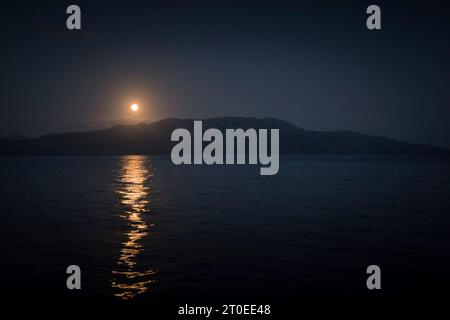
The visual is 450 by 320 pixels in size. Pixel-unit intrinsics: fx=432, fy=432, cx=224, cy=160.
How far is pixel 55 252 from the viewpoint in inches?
870

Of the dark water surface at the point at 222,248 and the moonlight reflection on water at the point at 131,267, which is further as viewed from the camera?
the dark water surface at the point at 222,248

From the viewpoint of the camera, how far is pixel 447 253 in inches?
870

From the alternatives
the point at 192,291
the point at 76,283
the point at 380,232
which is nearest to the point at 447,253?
the point at 380,232

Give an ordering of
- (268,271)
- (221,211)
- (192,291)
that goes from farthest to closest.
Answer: (221,211) < (268,271) < (192,291)

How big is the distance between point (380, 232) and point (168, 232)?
45.1 ft

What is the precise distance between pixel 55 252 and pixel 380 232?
1971cm

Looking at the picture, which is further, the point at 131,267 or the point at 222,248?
the point at 222,248

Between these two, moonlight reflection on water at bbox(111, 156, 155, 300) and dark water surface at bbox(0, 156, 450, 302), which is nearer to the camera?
moonlight reflection on water at bbox(111, 156, 155, 300)

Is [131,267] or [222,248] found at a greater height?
[131,267]
